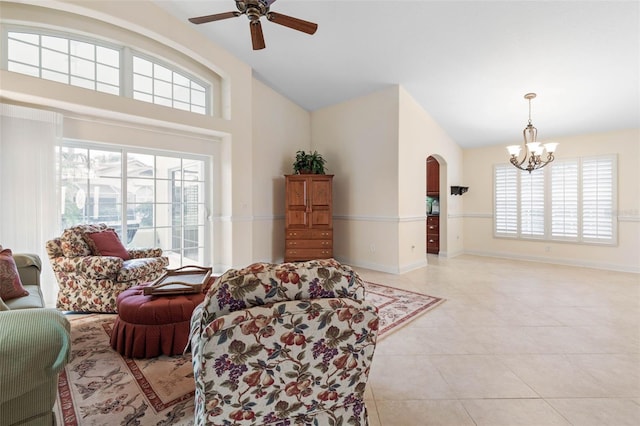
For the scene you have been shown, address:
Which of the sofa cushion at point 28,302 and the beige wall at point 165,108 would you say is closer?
the sofa cushion at point 28,302

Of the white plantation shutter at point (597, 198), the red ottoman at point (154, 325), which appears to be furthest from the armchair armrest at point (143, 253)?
the white plantation shutter at point (597, 198)

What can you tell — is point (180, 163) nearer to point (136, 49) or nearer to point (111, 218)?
point (111, 218)

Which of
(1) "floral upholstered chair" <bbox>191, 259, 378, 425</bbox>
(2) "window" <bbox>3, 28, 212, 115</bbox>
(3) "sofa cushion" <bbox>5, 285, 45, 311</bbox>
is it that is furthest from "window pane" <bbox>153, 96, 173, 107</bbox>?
(1) "floral upholstered chair" <bbox>191, 259, 378, 425</bbox>

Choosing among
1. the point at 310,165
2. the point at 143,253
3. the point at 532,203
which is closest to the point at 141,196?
the point at 143,253

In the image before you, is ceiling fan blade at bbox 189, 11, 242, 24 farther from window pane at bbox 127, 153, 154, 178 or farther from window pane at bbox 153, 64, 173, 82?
window pane at bbox 127, 153, 154, 178

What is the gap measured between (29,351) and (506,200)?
7.45m

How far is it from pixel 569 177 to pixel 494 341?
15.9 ft

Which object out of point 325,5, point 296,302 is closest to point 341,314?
point 296,302

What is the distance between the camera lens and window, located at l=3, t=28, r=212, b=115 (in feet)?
10.6

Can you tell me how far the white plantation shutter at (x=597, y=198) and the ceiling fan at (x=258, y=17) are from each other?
582 cm

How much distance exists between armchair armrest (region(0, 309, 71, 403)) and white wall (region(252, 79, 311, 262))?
4.11m

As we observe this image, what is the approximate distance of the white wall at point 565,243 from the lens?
16.1 ft

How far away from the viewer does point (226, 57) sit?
4.54 m

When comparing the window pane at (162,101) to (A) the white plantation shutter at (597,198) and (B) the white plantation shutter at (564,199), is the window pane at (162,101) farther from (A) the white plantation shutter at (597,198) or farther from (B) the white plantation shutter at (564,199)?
(A) the white plantation shutter at (597,198)
